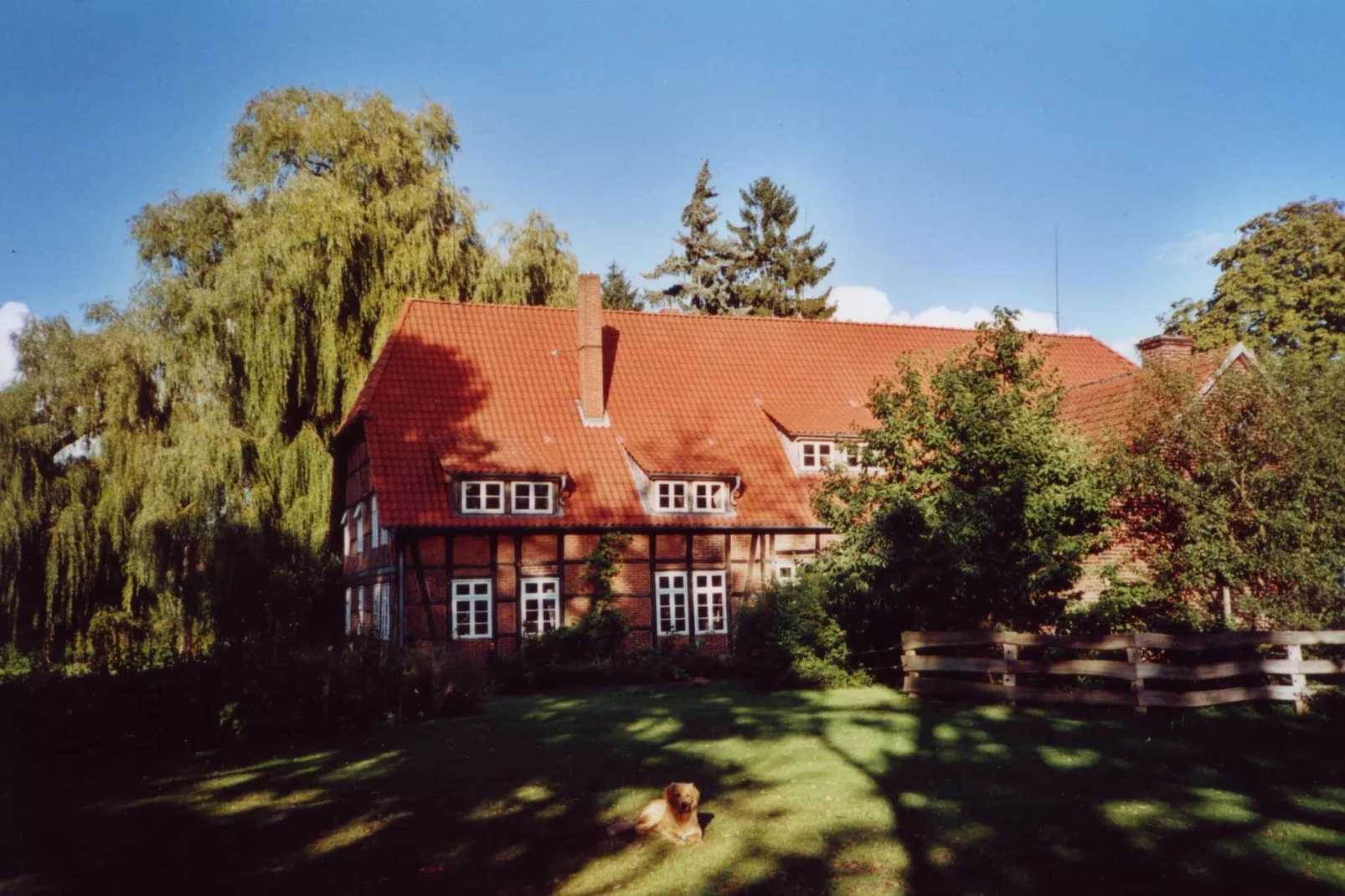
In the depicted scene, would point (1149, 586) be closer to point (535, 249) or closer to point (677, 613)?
point (677, 613)

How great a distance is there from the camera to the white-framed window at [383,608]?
23047 mm

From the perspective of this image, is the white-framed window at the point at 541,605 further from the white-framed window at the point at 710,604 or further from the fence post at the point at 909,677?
the fence post at the point at 909,677

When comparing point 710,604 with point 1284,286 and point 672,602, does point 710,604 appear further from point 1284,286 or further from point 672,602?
point 1284,286

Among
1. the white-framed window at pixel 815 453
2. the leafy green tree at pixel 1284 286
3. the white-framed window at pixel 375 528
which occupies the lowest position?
the white-framed window at pixel 375 528

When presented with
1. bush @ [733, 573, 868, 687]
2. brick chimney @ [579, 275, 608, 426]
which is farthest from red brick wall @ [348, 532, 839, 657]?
bush @ [733, 573, 868, 687]

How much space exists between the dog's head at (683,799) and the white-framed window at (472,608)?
1520 cm

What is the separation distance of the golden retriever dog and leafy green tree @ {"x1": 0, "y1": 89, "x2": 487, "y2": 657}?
17672 mm

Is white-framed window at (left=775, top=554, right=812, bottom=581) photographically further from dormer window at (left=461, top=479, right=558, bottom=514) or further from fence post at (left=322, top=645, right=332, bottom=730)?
fence post at (left=322, top=645, right=332, bottom=730)

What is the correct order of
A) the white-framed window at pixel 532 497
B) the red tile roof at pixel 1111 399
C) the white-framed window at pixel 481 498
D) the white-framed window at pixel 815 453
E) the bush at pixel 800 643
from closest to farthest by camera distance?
the bush at pixel 800 643, the red tile roof at pixel 1111 399, the white-framed window at pixel 481 498, the white-framed window at pixel 532 497, the white-framed window at pixel 815 453

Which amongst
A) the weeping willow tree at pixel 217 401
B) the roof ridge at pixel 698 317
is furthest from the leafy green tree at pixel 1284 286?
the weeping willow tree at pixel 217 401

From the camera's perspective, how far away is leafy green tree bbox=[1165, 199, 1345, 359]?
34.9 meters

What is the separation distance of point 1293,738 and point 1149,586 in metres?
5.56

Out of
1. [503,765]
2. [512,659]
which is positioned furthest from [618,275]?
[503,765]

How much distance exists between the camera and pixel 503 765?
1141 cm
